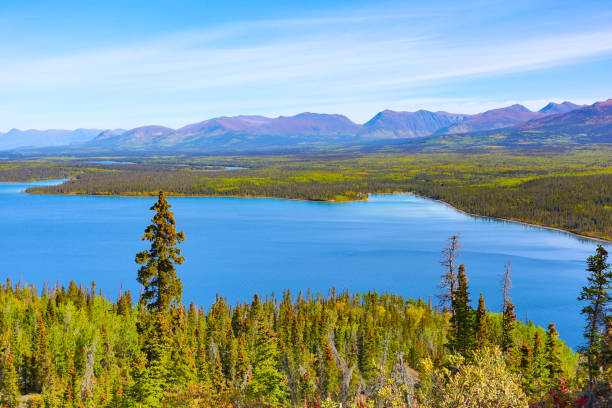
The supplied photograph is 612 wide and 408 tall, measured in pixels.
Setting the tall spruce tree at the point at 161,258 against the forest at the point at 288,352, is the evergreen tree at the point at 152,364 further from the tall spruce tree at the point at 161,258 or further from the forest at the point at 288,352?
the tall spruce tree at the point at 161,258

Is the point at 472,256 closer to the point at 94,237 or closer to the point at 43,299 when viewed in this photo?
the point at 43,299

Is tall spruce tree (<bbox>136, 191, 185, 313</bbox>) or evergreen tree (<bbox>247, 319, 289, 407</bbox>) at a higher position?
tall spruce tree (<bbox>136, 191, 185, 313</bbox>)

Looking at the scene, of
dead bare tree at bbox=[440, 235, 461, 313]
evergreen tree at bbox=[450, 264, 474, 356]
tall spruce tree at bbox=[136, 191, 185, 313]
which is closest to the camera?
tall spruce tree at bbox=[136, 191, 185, 313]

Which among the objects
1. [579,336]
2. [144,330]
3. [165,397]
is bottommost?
[579,336]

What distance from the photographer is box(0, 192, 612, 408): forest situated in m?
34.8

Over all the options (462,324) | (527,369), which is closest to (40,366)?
(462,324)

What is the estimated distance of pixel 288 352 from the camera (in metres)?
71.0

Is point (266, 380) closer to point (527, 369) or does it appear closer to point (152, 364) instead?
point (152, 364)

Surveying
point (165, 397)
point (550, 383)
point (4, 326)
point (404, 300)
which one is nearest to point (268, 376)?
point (165, 397)

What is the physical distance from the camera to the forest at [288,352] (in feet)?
114

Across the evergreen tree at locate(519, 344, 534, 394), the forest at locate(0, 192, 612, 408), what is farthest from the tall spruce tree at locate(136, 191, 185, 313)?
the evergreen tree at locate(519, 344, 534, 394)

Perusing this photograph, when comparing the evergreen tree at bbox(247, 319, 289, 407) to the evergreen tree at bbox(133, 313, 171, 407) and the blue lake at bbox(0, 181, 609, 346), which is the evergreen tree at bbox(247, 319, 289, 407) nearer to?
the evergreen tree at bbox(133, 313, 171, 407)

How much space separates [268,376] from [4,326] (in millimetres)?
45312

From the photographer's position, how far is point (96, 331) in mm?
73375
